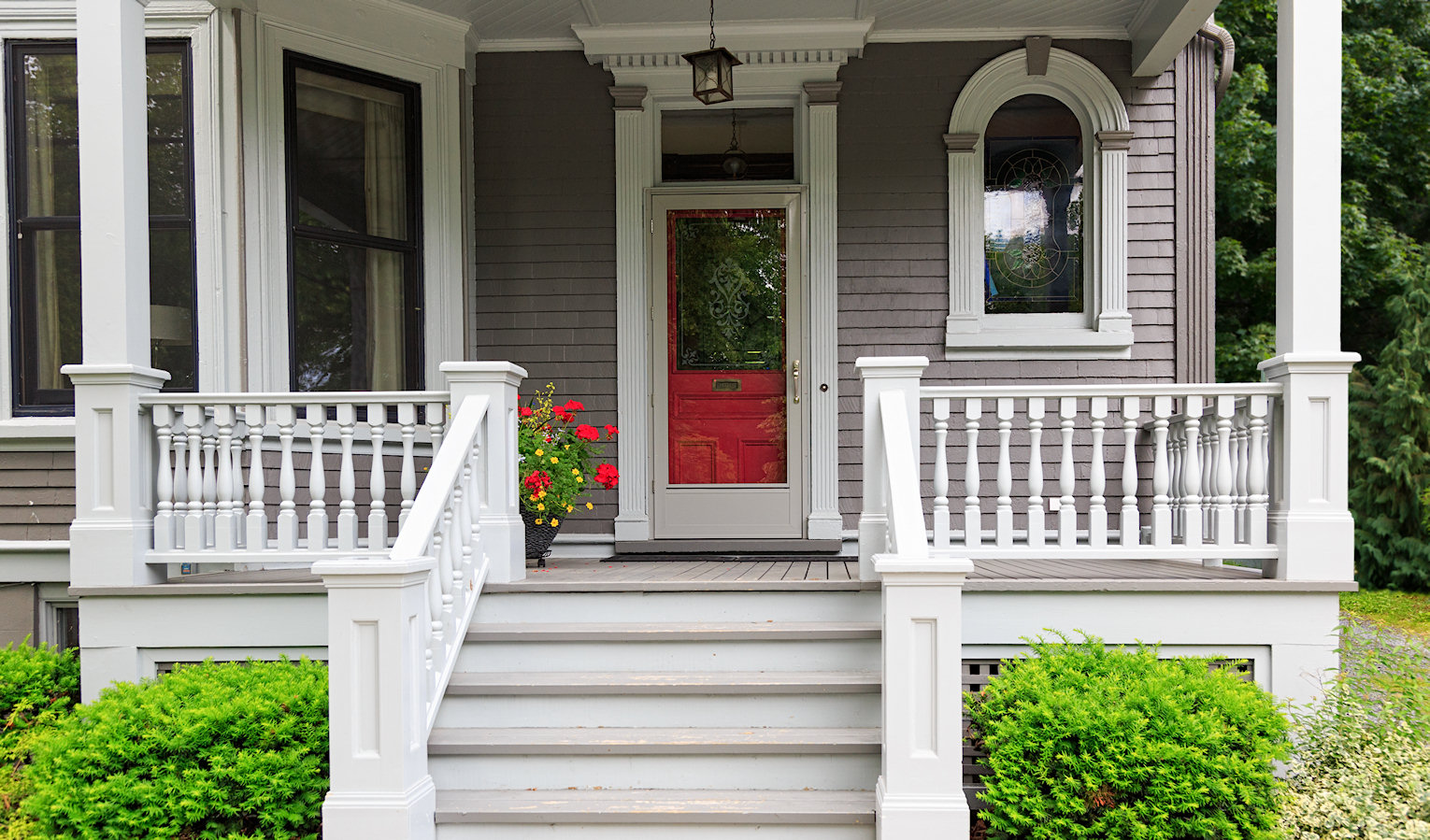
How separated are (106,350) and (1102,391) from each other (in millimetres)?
3841

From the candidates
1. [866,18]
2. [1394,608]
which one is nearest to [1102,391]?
[866,18]

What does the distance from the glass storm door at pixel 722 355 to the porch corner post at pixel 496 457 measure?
5.69 ft

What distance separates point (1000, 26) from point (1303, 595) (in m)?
3.41

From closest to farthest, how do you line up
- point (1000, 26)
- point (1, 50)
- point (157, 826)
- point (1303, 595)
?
point (157, 826) → point (1303, 595) → point (1, 50) → point (1000, 26)

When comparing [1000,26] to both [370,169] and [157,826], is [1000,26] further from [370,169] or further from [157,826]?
[157,826]

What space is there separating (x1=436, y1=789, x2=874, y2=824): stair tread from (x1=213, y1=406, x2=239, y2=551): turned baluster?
145 centimetres

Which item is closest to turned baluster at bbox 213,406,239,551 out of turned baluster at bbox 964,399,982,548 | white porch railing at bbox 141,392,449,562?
white porch railing at bbox 141,392,449,562

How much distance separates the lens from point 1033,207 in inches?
223

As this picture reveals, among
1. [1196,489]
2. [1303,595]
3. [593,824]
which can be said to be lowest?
[593,824]

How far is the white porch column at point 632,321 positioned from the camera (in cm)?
563

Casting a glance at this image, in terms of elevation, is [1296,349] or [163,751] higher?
[1296,349]

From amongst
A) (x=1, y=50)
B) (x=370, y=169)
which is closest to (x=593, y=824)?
(x=370, y=169)

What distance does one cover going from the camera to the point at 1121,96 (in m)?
5.54

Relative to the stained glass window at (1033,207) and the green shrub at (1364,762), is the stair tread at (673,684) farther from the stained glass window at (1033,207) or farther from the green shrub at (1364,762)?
the stained glass window at (1033,207)
